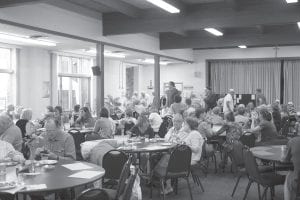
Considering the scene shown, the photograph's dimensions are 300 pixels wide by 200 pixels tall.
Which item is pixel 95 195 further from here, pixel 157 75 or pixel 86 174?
pixel 157 75

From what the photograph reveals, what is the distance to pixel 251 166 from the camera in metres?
4.93

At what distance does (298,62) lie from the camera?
1595 cm

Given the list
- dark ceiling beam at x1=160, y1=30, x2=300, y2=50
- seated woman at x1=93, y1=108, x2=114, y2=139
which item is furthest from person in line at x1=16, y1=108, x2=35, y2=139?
dark ceiling beam at x1=160, y1=30, x2=300, y2=50

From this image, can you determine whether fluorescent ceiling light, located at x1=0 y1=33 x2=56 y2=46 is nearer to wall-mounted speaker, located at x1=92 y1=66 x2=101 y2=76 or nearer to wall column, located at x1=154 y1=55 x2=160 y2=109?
wall-mounted speaker, located at x1=92 y1=66 x2=101 y2=76

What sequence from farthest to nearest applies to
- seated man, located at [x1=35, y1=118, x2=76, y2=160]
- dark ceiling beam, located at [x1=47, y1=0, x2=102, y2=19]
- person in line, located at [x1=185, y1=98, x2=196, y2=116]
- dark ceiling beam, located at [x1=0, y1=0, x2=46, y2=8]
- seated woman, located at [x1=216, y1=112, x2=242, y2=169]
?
person in line, located at [x1=185, y1=98, x2=196, y2=116] → dark ceiling beam, located at [x1=47, y1=0, x2=102, y2=19] → seated woman, located at [x1=216, y1=112, x2=242, y2=169] → dark ceiling beam, located at [x1=0, y1=0, x2=46, y2=8] → seated man, located at [x1=35, y1=118, x2=76, y2=160]

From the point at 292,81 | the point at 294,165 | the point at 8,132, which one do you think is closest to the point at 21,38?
the point at 8,132

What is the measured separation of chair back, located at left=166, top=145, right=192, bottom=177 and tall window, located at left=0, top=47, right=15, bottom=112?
8.11 m

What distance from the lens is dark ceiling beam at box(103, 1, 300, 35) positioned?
8.23 meters

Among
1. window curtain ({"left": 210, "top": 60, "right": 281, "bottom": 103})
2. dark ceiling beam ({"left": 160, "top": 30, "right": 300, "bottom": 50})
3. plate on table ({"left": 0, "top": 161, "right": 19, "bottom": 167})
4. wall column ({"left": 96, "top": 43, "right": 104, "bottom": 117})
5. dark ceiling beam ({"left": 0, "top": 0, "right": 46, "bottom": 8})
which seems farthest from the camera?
window curtain ({"left": 210, "top": 60, "right": 281, "bottom": 103})

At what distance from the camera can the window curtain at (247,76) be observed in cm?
1636

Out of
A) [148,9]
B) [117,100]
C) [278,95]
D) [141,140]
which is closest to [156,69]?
[117,100]

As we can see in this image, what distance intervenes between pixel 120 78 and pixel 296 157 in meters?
13.0

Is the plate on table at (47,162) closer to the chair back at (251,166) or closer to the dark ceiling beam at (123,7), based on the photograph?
the chair back at (251,166)

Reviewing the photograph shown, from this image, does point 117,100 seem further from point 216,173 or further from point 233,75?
point 216,173
